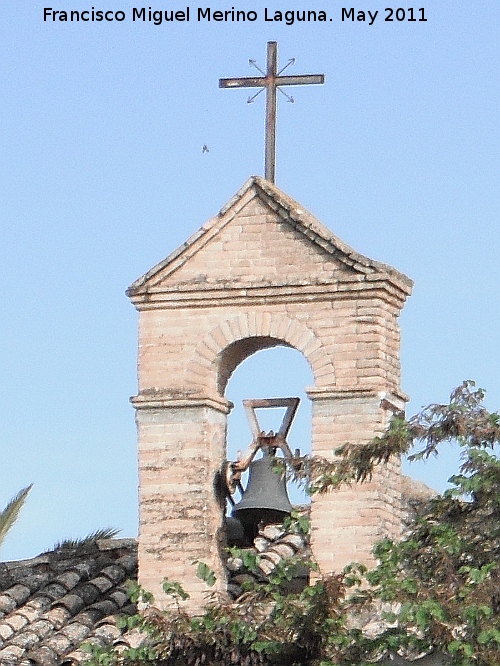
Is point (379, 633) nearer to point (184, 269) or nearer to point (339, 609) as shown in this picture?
point (339, 609)

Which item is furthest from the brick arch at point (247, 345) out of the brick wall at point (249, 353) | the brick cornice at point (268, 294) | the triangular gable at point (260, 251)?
the triangular gable at point (260, 251)

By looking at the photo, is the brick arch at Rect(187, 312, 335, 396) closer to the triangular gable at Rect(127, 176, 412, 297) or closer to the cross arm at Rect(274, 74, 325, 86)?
the triangular gable at Rect(127, 176, 412, 297)

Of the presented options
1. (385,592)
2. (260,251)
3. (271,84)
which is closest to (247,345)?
(260,251)

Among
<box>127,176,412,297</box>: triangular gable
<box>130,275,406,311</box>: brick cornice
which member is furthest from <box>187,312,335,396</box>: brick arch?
<box>127,176,412,297</box>: triangular gable

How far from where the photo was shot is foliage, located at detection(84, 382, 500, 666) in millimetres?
11258

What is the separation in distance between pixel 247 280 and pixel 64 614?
7.92ft

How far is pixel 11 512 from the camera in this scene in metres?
19.1

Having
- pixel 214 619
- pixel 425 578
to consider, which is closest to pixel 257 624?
pixel 214 619

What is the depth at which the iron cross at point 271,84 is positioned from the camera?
13.6 m

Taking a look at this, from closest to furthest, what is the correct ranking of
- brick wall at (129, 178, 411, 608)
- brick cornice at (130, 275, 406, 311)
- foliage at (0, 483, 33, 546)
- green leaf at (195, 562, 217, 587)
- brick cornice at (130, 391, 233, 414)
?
green leaf at (195, 562, 217, 587) < brick wall at (129, 178, 411, 608) < brick cornice at (130, 275, 406, 311) < brick cornice at (130, 391, 233, 414) < foliage at (0, 483, 33, 546)

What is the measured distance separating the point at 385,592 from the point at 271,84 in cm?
378

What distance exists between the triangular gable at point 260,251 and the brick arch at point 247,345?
25 cm

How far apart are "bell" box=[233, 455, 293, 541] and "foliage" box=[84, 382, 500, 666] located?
1.35 metres

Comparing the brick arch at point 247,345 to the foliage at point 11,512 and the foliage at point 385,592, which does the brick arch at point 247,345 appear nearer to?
the foliage at point 385,592
